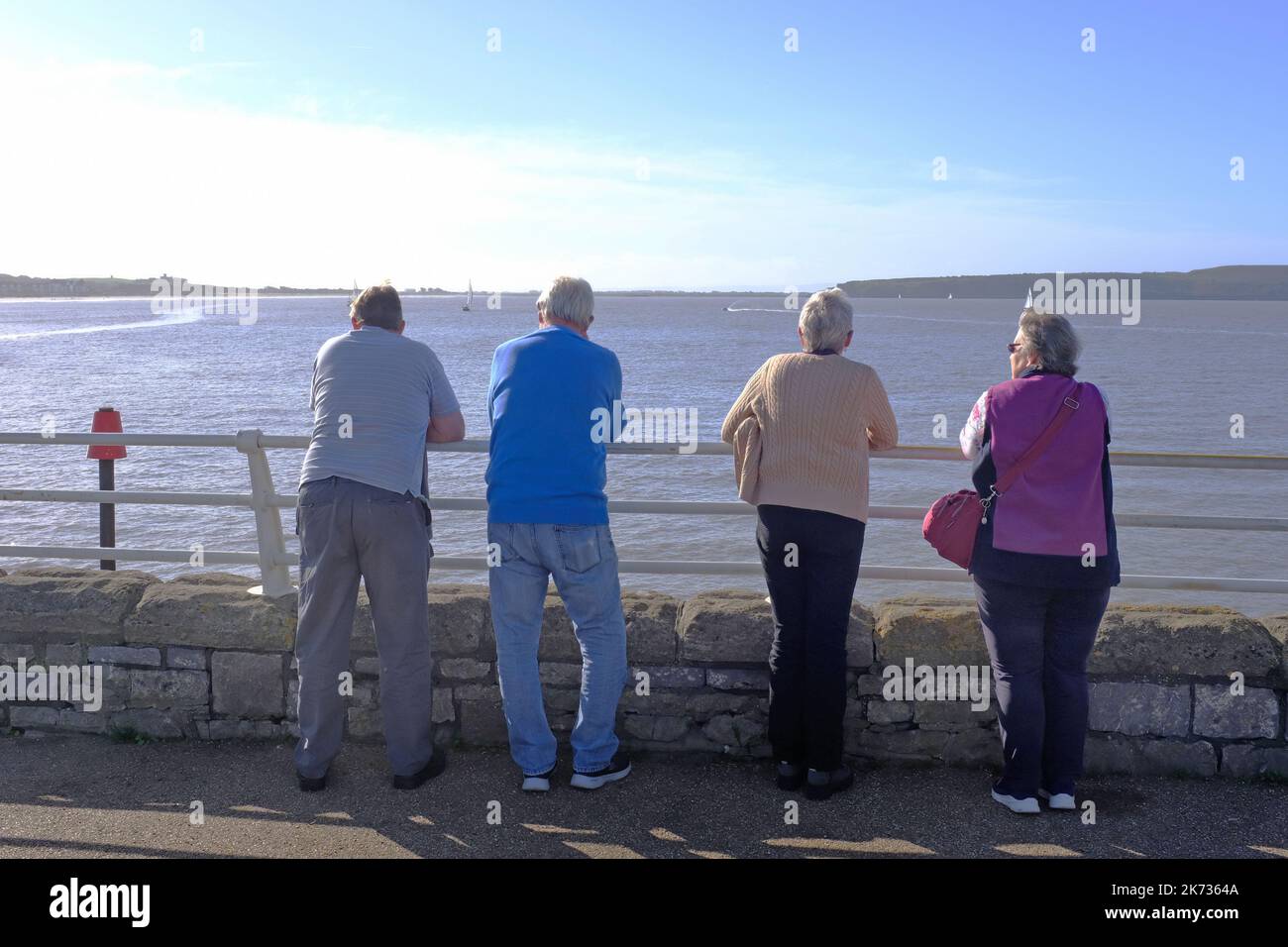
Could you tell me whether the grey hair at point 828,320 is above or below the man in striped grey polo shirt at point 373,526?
above

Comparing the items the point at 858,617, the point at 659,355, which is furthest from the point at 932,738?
the point at 659,355

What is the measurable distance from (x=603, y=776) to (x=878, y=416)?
157 cm

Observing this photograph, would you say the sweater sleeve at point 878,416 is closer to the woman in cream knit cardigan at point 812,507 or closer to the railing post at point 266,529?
the woman in cream knit cardigan at point 812,507

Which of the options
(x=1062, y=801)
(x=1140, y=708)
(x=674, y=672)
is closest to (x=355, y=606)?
(x=674, y=672)

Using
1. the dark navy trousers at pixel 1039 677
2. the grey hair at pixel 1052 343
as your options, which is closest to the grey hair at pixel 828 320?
the grey hair at pixel 1052 343

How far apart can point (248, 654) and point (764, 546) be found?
2035 mm

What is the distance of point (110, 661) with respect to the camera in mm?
4262

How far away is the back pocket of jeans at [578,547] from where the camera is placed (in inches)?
145

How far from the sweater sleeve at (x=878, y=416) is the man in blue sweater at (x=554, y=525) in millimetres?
856

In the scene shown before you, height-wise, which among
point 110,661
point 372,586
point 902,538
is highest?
point 372,586
